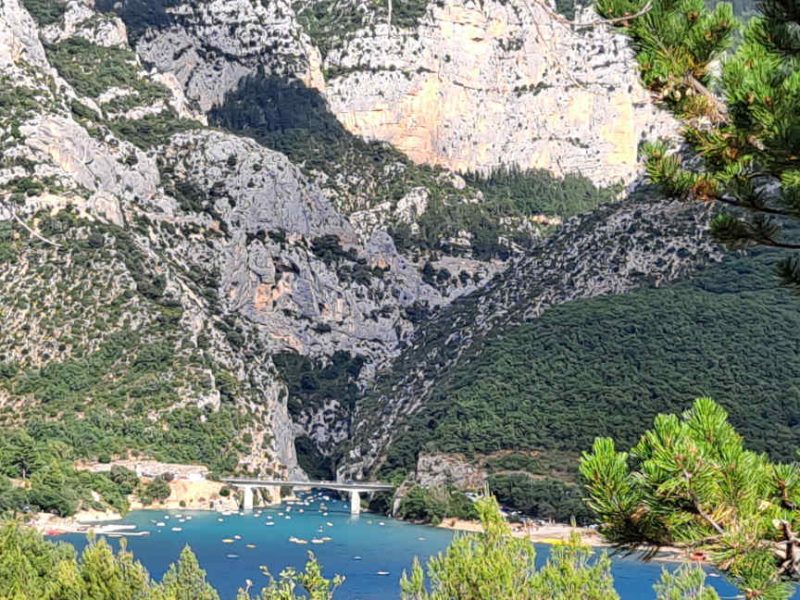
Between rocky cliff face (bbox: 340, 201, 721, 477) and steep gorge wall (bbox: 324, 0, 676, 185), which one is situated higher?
steep gorge wall (bbox: 324, 0, 676, 185)

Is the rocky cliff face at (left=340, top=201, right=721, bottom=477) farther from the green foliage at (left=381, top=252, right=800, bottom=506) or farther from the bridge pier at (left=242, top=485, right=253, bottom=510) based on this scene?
the bridge pier at (left=242, top=485, right=253, bottom=510)

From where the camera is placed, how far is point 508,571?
16891 mm

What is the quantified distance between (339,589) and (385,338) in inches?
2200

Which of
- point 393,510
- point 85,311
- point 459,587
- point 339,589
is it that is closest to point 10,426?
point 85,311

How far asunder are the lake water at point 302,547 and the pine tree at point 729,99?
42.3 metres

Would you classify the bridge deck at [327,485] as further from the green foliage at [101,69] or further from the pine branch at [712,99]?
the pine branch at [712,99]

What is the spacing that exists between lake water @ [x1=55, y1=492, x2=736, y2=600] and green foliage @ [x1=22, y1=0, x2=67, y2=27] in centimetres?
4780

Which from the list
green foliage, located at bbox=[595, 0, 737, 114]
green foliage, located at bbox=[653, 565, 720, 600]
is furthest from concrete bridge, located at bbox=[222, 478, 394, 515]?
green foliage, located at bbox=[595, 0, 737, 114]

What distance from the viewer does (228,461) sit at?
8281 cm

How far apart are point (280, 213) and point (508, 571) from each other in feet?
294

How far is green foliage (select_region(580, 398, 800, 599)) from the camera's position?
21.5 ft

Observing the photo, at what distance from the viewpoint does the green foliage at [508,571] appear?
16719mm

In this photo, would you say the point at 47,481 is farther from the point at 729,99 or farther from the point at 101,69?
the point at 729,99

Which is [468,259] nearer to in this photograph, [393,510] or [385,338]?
[385,338]
